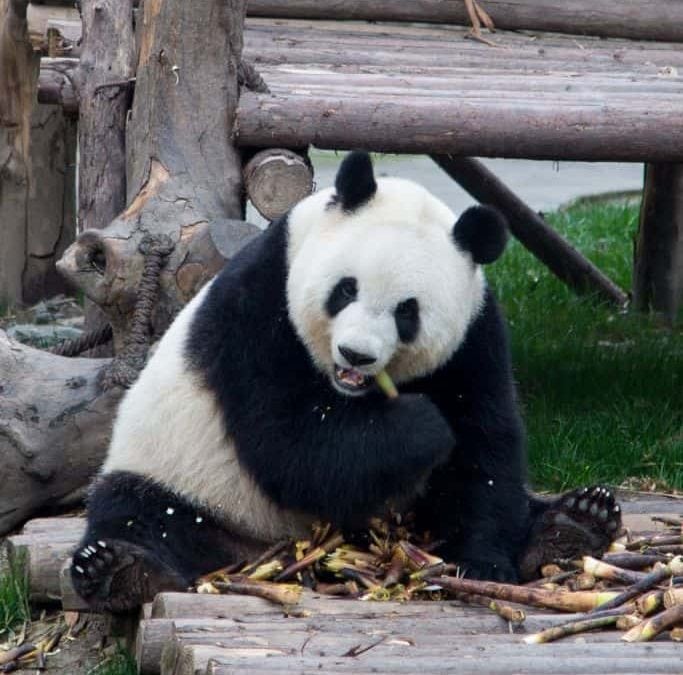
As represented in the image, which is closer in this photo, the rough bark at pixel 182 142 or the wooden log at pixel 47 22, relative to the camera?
the rough bark at pixel 182 142

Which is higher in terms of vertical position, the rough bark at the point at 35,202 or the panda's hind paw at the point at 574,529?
the panda's hind paw at the point at 574,529

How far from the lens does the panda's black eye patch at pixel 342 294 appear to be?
11.9ft

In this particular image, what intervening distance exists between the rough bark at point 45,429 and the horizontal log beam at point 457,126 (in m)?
1.04

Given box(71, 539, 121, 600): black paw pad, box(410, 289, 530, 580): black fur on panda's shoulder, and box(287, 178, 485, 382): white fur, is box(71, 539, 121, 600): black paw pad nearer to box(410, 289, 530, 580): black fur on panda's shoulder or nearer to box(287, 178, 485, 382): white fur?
box(287, 178, 485, 382): white fur

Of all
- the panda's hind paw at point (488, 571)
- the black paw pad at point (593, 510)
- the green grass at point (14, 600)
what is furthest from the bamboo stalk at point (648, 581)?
the green grass at point (14, 600)

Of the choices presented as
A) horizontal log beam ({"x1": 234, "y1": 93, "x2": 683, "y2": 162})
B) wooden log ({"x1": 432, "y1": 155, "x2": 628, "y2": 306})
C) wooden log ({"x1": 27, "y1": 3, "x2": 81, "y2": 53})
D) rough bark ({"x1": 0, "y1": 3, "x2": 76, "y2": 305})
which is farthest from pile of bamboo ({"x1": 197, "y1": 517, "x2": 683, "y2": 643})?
rough bark ({"x1": 0, "y1": 3, "x2": 76, "y2": 305})

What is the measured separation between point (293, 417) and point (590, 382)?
2834 millimetres

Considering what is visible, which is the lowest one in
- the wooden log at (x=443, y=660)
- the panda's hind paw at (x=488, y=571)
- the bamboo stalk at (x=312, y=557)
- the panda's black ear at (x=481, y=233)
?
the bamboo stalk at (x=312, y=557)

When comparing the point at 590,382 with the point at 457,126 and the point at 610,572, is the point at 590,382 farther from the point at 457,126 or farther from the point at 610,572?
the point at 610,572

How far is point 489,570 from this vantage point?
12.6 ft

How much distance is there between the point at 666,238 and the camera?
24.6 ft

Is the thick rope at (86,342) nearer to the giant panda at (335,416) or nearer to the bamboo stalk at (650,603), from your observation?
the giant panda at (335,416)

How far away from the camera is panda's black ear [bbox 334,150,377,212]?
3.78m

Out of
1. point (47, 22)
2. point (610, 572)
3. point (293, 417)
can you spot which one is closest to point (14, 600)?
point (293, 417)
